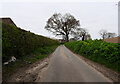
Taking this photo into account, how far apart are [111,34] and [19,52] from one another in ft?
239

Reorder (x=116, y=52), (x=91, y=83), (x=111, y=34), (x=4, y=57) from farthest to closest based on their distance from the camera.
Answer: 1. (x=111, y=34)
2. (x=4, y=57)
3. (x=116, y=52)
4. (x=91, y=83)

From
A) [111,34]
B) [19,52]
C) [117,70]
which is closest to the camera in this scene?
[117,70]

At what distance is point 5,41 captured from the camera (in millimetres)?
3283

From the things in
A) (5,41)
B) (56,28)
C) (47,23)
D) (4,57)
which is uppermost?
(47,23)

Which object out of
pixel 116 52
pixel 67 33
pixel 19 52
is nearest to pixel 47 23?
pixel 67 33

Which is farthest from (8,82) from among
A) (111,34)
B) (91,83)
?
(111,34)

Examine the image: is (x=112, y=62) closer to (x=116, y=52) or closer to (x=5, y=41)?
(x=116, y=52)

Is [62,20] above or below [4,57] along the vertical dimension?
above

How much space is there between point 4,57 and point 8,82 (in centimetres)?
155

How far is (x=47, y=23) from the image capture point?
3180 cm

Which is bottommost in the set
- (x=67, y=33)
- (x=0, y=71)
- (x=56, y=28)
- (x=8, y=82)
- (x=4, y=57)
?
(x=8, y=82)

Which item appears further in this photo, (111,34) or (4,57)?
(111,34)

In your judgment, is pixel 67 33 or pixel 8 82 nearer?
pixel 8 82

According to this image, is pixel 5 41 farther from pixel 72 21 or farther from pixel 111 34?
pixel 111 34
